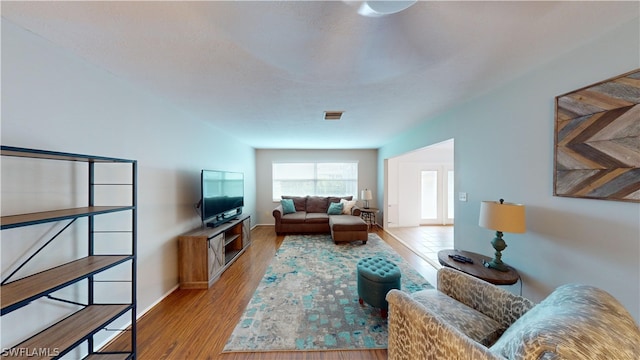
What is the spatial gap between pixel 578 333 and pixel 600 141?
4.43 feet

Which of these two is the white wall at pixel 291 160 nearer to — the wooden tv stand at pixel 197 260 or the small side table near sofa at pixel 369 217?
the small side table near sofa at pixel 369 217

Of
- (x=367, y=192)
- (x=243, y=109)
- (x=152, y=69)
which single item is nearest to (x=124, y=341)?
(x=152, y=69)

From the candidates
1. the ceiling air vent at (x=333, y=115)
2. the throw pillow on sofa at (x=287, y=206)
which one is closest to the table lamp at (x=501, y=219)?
the ceiling air vent at (x=333, y=115)

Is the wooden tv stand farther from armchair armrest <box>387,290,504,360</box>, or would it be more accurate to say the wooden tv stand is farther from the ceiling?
armchair armrest <box>387,290,504,360</box>

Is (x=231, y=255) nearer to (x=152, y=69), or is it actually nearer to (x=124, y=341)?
(x=124, y=341)

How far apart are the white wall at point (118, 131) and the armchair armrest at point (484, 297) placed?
2896mm

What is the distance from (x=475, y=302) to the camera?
5.04 feet

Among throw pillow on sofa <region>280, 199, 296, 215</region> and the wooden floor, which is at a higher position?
throw pillow on sofa <region>280, 199, 296, 215</region>

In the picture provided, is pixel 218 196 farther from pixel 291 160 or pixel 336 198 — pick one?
pixel 336 198

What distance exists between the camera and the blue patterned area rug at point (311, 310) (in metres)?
1.83

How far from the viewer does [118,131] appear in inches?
76.1

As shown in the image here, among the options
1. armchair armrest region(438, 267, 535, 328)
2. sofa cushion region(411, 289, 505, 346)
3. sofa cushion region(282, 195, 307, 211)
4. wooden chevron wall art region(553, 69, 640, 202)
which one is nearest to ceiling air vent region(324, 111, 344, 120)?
wooden chevron wall art region(553, 69, 640, 202)

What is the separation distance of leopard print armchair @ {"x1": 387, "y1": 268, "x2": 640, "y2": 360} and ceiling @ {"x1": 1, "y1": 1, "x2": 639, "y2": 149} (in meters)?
1.47

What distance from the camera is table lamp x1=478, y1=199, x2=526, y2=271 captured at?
168 cm
